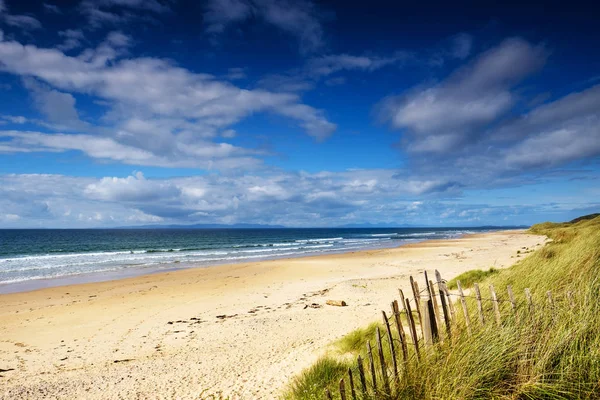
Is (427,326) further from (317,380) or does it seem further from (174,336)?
(174,336)

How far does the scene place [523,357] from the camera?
450cm

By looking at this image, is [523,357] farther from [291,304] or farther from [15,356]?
[15,356]

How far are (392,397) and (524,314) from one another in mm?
2561

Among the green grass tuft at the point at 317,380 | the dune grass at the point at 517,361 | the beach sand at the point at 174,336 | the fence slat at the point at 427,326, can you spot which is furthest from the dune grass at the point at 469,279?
the fence slat at the point at 427,326

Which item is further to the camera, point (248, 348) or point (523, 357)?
point (248, 348)

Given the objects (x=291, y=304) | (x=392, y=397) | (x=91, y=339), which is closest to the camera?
(x=392, y=397)

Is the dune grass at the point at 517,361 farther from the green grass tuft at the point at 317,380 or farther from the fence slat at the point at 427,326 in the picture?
the fence slat at the point at 427,326

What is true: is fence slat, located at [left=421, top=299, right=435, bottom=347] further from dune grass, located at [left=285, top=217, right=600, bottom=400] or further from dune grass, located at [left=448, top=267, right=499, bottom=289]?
dune grass, located at [left=448, top=267, right=499, bottom=289]

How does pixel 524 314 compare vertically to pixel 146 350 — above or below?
above

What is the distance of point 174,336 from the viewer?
33.3 feet

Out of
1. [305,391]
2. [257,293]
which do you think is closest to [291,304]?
[257,293]

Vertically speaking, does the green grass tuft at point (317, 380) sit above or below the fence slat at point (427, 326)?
below

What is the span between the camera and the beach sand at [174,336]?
6.83m

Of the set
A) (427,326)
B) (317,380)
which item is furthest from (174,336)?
(427,326)
